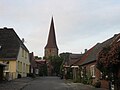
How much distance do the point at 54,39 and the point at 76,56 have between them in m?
67.6

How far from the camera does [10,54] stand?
45906 millimetres

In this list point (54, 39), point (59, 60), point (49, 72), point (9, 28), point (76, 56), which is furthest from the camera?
point (54, 39)

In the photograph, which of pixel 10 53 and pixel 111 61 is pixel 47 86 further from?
pixel 10 53

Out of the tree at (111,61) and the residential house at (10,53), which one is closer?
the tree at (111,61)

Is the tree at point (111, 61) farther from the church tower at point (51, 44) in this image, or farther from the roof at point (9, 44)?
the church tower at point (51, 44)

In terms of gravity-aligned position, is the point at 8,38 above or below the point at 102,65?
above

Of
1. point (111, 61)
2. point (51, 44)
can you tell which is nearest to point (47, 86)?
point (111, 61)

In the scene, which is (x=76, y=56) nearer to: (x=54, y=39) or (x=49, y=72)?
(x=49, y=72)

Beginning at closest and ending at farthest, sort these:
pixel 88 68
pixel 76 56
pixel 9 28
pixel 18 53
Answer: pixel 88 68 → pixel 18 53 → pixel 9 28 → pixel 76 56

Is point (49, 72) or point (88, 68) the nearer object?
point (88, 68)

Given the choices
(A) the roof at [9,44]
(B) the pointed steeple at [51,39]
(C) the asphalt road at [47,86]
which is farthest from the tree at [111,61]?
(B) the pointed steeple at [51,39]

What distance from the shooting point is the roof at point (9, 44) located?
149ft

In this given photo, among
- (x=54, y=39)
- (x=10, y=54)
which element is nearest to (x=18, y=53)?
(x=10, y=54)

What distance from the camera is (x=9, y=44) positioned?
47.7 m
